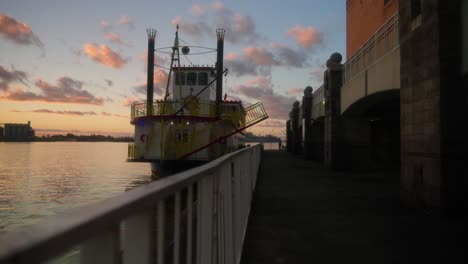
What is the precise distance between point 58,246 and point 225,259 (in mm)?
3069

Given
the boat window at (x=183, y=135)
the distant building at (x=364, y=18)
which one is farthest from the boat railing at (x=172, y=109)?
the distant building at (x=364, y=18)

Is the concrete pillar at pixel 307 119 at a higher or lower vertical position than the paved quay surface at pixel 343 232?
higher

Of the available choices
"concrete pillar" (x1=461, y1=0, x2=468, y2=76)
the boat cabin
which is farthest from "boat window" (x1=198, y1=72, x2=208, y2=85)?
"concrete pillar" (x1=461, y1=0, x2=468, y2=76)

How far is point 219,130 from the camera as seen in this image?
2097 centimetres

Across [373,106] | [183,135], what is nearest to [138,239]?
[373,106]

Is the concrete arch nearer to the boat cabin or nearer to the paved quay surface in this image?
the paved quay surface

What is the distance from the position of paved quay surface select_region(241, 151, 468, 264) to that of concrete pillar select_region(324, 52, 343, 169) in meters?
8.99

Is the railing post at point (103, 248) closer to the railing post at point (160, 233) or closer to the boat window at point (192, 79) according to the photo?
the railing post at point (160, 233)

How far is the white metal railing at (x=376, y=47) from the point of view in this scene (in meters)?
11.8

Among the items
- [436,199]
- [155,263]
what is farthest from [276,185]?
[155,263]

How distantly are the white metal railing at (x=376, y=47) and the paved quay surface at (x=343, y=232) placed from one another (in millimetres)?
5137

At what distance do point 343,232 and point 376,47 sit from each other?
8.94 metres

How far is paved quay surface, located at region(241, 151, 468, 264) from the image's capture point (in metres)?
5.38

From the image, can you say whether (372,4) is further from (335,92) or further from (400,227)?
(400,227)
